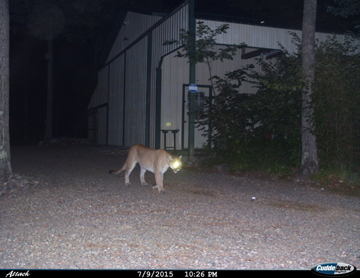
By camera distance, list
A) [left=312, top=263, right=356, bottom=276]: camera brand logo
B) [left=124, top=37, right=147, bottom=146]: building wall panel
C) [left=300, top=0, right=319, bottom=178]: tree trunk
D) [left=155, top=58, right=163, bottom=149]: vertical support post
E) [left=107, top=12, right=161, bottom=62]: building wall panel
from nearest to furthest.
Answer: [left=312, top=263, right=356, bottom=276]: camera brand logo < [left=300, top=0, right=319, bottom=178]: tree trunk < [left=155, top=58, right=163, bottom=149]: vertical support post < [left=124, top=37, right=147, bottom=146]: building wall panel < [left=107, top=12, right=161, bottom=62]: building wall panel

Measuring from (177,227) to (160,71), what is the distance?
1123 centimetres

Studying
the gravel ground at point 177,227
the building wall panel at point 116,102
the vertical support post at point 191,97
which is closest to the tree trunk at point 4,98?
the gravel ground at point 177,227

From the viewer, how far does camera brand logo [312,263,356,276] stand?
369 cm

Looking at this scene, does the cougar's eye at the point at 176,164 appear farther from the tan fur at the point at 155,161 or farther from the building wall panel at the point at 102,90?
the building wall panel at the point at 102,90

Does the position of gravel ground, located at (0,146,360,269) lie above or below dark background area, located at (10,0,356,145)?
below

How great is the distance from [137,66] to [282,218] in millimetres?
13889

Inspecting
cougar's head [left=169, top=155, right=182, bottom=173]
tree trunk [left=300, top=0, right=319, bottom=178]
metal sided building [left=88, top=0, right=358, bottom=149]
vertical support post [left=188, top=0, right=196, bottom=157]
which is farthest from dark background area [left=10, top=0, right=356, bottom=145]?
cougar's head [left=169, top=155, right=182, bottom=173]

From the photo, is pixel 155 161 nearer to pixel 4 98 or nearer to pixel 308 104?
pixel 4 98

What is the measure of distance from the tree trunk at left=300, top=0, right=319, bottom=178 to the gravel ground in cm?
70

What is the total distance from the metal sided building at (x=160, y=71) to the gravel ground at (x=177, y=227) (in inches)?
252

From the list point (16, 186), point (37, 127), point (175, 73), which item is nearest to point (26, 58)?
point (37, 127)

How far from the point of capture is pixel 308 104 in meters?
9.38

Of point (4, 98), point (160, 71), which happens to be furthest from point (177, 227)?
point (160, 71)

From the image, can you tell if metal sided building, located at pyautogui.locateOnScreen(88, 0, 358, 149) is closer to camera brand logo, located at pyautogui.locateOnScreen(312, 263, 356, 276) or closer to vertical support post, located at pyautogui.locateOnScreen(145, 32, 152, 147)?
vertical support post, located at pyautogui.locateOnScreen(145, 32, 152, 147)
